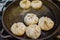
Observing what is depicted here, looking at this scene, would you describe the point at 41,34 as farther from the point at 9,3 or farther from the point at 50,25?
the point at 9,3

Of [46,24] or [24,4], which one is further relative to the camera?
[24,4]

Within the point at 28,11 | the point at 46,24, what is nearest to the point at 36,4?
the point at 28,11

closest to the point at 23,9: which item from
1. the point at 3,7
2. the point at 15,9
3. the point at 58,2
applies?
the point at 15,9

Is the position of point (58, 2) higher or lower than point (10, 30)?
higher

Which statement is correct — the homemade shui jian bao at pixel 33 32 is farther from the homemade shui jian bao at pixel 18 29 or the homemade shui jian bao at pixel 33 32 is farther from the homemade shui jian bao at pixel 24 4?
the homemade shui jian bao at pixel 24 4

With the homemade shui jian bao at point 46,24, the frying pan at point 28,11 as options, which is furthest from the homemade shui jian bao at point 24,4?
the homemade shui jian bao at point 46,24

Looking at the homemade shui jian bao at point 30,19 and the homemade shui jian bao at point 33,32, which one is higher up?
the homemade shui jian bao at point 30,19

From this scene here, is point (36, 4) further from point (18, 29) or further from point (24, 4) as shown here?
point (18, 29)

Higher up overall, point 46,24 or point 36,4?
point 36,4

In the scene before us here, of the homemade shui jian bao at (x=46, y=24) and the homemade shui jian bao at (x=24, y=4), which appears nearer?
the homemade shui jian bao at (x=46, y=24)
